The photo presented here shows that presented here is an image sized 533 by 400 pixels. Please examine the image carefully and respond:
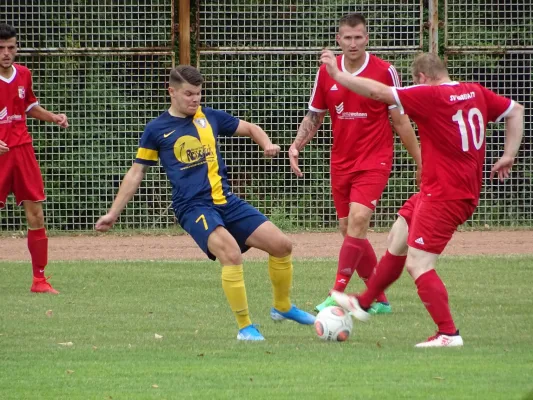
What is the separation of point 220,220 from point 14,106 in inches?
147

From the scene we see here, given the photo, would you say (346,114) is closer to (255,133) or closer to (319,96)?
(319,96)

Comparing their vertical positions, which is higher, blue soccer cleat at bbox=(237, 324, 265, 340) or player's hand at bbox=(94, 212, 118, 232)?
player's hand at bbox=(94, 212, 118, 232)

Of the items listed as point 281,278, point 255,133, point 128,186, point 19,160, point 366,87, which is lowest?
point 281,278

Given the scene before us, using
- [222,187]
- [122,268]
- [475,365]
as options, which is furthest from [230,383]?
[122,268]

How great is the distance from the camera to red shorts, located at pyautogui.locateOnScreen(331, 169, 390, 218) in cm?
963

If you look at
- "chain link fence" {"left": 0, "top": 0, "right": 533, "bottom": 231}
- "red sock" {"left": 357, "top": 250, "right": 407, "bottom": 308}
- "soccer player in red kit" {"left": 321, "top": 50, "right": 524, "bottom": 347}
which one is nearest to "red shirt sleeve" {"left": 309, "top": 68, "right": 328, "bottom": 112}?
"red sock" {"left": 357, "top": 250, "right": 407, "bottom": 308}

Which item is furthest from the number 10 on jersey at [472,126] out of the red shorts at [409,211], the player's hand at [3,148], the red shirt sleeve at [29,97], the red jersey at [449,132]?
the red shirt sleeve at [29,97]

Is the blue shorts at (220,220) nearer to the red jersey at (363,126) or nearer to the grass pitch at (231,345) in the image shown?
the grass pitch at (231,345)

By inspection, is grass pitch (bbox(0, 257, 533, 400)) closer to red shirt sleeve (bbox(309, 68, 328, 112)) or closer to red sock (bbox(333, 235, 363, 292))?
red sock (bbox(333, 235, 363, 292))

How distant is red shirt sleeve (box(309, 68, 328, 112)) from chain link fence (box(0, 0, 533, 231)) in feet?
20.1

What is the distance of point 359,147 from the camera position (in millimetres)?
9758

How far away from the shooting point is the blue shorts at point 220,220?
315 inches

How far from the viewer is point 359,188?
967 centimetres

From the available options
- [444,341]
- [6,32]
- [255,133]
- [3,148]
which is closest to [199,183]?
[255,133]
